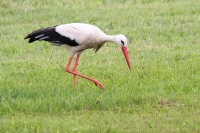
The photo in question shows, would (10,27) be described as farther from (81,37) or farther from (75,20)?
(81,37)

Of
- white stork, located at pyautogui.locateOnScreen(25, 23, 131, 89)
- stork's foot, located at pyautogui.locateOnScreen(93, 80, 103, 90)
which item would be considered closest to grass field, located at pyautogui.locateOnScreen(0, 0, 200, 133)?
stork's foot, located at pyautogui.locateOnScreen(93, 80, 103, 90)

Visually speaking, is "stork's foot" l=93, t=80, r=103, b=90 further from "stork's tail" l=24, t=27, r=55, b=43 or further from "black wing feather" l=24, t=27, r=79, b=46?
"stork's tail" l=24, t=27, r=55, b=43

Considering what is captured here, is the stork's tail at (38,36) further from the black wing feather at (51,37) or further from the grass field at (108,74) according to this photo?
the grass field at (108,74)

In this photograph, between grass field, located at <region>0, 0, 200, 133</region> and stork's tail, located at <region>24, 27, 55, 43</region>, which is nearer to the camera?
grass field, located at <region>0, 0, 200, 133</region>

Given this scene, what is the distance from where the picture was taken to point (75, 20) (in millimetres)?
14289

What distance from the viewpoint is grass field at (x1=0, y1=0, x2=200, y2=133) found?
25.4 feet

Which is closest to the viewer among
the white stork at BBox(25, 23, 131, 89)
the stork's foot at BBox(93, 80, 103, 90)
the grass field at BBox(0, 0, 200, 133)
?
the grass field at BBox(0, 0, 200, 133)

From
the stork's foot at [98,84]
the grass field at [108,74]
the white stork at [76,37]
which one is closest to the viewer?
the grass field at [108,74]

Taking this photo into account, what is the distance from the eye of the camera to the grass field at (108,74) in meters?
7.74

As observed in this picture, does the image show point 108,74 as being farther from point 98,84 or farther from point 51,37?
point 51,37

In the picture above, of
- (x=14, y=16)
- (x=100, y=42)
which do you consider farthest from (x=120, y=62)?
(x=14, y=16)

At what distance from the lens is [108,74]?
10148 mm

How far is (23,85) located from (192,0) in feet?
25.9

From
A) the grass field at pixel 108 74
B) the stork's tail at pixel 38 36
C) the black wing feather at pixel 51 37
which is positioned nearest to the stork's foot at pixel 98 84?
the grass field at pixel 108 74
